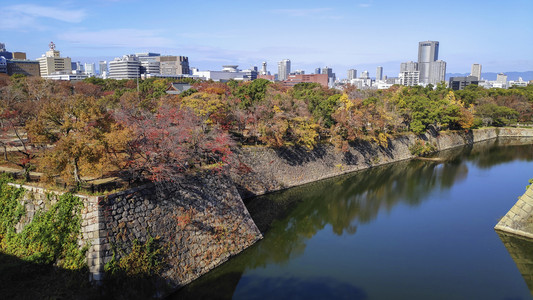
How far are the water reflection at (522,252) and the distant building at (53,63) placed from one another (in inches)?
4417

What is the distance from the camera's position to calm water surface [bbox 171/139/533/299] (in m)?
11.8

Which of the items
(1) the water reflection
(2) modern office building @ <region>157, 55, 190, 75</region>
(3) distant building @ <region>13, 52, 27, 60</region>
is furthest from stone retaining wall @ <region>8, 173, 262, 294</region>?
(2) modern office building @ <region>157, 55, 190, 75</region>

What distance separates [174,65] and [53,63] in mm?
36661

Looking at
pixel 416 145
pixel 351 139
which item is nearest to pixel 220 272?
pixel 351 139

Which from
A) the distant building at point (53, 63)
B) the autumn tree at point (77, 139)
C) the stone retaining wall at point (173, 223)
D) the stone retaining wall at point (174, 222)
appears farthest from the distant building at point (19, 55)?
the stone retaining wall at point (174, 222)

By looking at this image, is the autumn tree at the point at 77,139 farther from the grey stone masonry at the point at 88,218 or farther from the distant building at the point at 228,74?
the distant building at the point at 228,74

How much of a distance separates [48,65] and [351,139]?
10872cm

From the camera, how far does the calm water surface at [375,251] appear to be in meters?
11.8

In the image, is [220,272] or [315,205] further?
[315,205]

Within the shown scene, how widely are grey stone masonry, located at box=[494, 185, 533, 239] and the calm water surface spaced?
74 centimetres

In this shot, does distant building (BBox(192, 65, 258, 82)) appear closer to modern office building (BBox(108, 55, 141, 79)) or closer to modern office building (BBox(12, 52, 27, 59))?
modern office building (BBox(108, 55, 141, 79))

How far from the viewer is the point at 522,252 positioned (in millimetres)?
14641

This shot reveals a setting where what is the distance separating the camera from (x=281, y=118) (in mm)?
22594

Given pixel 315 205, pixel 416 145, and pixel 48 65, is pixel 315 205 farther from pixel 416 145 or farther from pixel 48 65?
pixel 48 65
